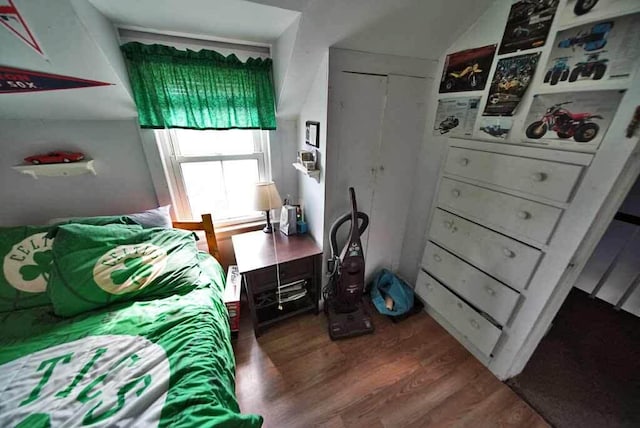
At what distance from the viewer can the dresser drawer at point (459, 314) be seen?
1403 millimetres

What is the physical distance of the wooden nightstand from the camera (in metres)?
1.50

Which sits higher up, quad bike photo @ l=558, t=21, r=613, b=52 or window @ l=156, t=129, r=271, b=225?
quad bike photo @ l=558, t=21, r=613, b=52

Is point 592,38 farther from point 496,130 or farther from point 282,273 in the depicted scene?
point 282,273

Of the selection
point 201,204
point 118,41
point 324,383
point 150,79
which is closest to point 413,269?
point 324,383

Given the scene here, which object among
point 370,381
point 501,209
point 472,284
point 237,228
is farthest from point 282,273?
point 501,209

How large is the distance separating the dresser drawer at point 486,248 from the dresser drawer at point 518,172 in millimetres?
296

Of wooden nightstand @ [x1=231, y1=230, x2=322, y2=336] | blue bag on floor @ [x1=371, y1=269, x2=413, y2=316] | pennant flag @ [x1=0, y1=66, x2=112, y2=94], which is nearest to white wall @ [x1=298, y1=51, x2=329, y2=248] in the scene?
wooden nightstand @ [x1=231, y1=230, x2=322, y2=336]

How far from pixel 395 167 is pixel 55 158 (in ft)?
7.03

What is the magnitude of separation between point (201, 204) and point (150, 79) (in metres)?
0.89

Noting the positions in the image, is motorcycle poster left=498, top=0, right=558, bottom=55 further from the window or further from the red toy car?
the red toy car

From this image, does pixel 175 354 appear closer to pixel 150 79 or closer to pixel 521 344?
pixel 150 79

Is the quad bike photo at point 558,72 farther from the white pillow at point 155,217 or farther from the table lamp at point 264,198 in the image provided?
the white pillow at point 155,217

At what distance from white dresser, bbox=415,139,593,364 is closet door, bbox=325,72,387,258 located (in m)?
0.51

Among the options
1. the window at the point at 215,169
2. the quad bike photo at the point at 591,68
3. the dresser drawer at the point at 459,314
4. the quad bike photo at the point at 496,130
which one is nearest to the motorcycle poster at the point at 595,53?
the quad bike photo at the point at 591,68
